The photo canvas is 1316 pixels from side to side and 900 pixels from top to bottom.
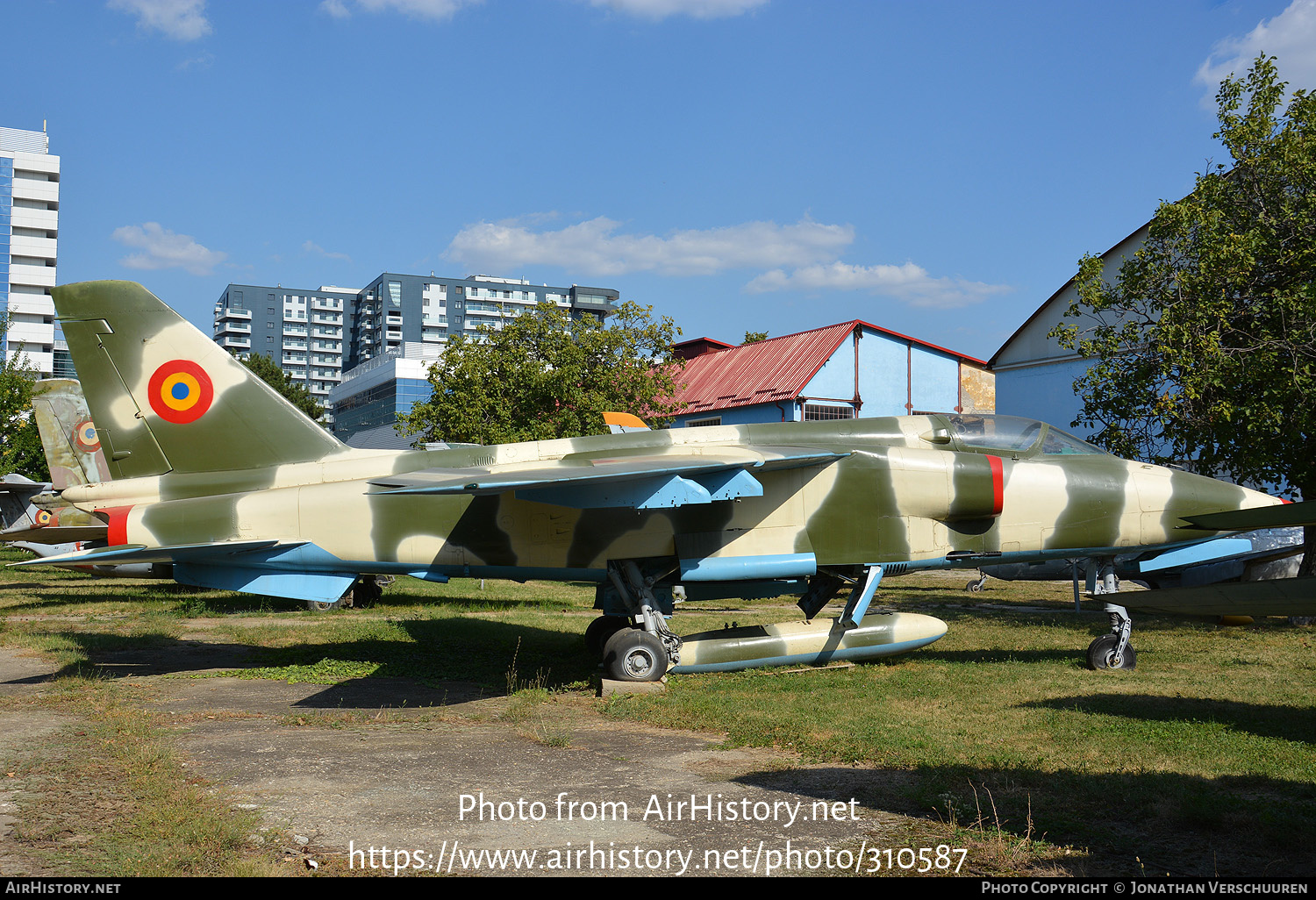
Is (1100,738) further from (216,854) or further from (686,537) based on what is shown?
(216,854)

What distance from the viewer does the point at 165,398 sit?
474 inches

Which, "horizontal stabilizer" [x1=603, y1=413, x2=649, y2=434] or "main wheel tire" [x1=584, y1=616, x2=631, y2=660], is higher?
"horizontal stabilizer" [x1=603, y1=413, x2=649, y2=434]

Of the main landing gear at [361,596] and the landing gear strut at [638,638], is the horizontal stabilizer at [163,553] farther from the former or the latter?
the main landing gear at [361,596]

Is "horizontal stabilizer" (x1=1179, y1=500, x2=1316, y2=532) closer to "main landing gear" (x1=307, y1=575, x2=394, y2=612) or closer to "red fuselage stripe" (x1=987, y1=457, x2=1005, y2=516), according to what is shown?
"red fuselage stripe" (x1=987, y1=457, x2=1005, y2=516)

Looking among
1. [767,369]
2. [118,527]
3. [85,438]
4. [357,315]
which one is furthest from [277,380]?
[357,315]

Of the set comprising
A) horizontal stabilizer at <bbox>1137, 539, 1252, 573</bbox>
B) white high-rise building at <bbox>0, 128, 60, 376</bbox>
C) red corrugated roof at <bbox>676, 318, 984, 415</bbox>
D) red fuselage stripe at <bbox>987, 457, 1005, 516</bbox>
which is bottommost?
horizontal stabilizer at <bbox>1137, 539, 1252, 573</bbox>

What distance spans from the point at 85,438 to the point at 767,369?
28156mm

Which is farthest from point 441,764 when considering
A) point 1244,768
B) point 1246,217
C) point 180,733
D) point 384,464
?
point 1246,217

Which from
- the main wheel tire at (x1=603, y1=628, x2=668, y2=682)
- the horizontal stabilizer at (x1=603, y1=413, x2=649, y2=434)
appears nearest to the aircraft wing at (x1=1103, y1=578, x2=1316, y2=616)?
the main wheel tire at (x1=603, y1=628, x2=668, y2=682)

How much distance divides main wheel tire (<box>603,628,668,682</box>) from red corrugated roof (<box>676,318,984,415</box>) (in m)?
28.7

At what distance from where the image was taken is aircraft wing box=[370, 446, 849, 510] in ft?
30.1

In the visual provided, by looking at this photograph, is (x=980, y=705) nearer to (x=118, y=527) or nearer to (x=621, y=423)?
(x=621, y=423)

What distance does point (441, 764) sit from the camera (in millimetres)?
7379

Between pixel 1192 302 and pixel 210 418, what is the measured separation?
1671 centimetres
